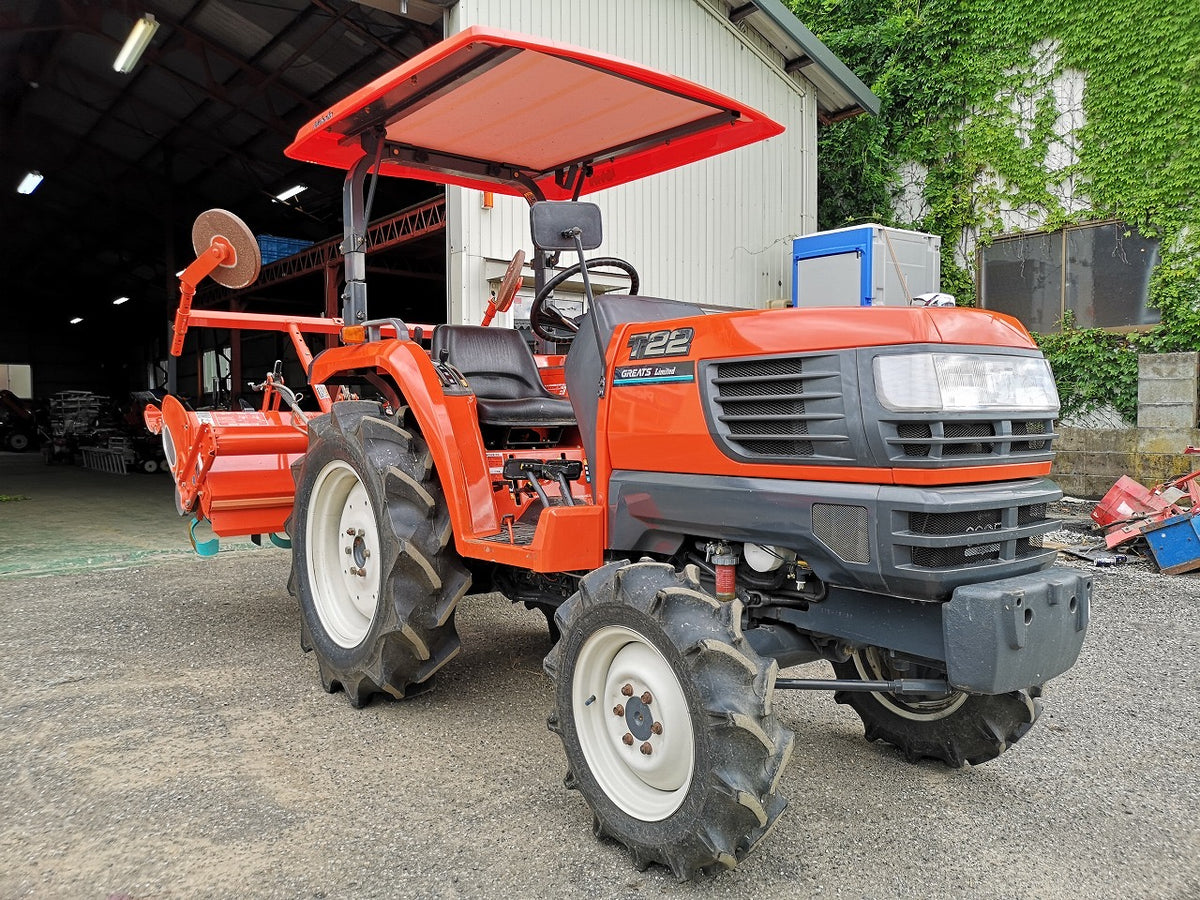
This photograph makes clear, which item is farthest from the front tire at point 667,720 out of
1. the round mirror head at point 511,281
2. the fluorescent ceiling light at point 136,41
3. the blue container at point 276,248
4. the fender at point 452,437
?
the blue container at point 276,248

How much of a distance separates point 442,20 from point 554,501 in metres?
6.34

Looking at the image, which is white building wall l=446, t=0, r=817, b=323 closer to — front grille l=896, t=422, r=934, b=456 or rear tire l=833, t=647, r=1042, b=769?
rear tire l=833, t=647, r=1042, b=769

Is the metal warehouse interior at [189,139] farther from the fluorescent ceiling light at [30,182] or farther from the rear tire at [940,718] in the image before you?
the rear tire at [940,718]

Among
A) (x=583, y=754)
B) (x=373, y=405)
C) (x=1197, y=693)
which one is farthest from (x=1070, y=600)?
(x=373, y=405)

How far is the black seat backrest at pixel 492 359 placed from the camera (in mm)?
3715

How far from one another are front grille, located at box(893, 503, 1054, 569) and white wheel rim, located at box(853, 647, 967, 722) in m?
0.67

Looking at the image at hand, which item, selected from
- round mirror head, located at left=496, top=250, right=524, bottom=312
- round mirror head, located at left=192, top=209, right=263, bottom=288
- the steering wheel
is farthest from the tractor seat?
round mirror head, located at left=192, top=209, right=263, bottom=288

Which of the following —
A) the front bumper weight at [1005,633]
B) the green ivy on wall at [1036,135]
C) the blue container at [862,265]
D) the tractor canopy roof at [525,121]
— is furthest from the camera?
the blue container at [862,265]

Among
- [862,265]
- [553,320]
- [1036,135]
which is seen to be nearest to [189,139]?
[862,265]

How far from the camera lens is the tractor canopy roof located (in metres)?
2.81

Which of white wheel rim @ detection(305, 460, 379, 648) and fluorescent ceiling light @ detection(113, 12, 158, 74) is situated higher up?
fluorescent ceiling light @ detection(113, 12, 158, 74)

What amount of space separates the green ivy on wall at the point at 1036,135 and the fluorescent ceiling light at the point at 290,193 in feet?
34.9

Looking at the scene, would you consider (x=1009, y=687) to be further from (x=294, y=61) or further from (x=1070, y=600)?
(x=294, y=61)

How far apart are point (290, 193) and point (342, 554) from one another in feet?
53.2
